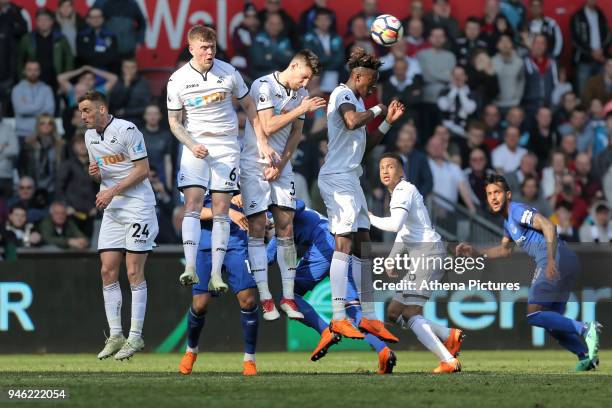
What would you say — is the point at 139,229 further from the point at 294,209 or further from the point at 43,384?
the point at 43,384

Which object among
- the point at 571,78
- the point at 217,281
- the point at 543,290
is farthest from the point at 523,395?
the point at 571,78

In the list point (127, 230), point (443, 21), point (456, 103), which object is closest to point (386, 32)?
point (127, 230)

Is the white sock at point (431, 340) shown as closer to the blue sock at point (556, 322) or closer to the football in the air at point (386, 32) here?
the blue sock at point (556, 322)

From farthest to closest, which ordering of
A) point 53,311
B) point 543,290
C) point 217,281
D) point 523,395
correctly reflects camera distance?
point 53,311
point 543,290
point 217,281
point 523,395

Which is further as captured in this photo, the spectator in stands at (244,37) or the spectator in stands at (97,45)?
the spectator in stands at (244,37)

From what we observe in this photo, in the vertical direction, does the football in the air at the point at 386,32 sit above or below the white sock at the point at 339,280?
above

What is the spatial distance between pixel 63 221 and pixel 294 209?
6.39m

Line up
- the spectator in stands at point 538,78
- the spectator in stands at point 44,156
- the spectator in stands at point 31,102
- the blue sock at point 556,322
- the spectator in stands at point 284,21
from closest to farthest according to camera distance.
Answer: the blue sock at point 556,322
the spectator in stands at point 44,156
the spectator in stands at point 31,102
the spectator in stands at point 284,21
the spectator in stands at point 538,78

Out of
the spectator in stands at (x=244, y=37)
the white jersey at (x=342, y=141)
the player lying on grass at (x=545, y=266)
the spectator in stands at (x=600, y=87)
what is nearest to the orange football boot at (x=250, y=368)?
the white jersey at (x=342, y=141)

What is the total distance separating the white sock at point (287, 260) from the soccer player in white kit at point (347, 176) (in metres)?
0.42

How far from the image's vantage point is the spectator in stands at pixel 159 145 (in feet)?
66.7

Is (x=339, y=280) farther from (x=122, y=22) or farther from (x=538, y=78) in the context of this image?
(x=538, y=78)

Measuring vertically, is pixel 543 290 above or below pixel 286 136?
below

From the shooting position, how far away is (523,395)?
36.0ft
